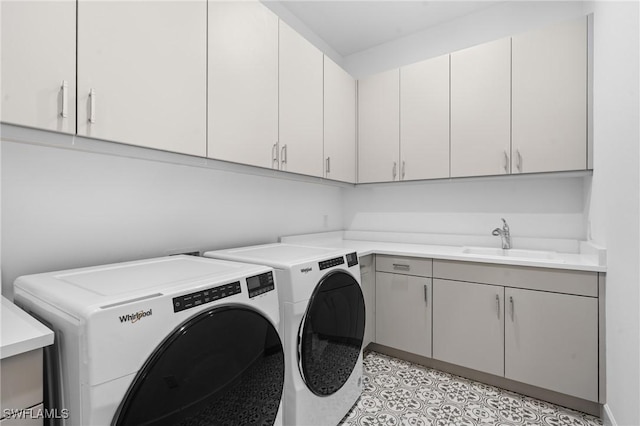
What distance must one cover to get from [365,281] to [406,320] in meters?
0.41

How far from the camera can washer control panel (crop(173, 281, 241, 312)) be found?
36.6 inches

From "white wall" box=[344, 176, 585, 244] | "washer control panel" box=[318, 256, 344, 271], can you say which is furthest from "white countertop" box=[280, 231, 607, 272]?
"washer control panel" box=[318, 256, 344, 271]

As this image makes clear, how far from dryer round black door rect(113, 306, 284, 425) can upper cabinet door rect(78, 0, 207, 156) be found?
780 millimetres

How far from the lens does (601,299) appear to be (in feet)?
5.66

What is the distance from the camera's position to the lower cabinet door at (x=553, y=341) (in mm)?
1755

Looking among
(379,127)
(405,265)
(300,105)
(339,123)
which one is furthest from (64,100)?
(379,127)

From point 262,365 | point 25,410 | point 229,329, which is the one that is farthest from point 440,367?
point 25,410

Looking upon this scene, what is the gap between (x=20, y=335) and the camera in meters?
0.78

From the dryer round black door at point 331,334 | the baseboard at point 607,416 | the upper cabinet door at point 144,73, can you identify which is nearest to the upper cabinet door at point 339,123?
the dryer round black door at point 331,334

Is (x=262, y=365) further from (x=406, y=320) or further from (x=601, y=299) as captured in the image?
(x=601, y=299)

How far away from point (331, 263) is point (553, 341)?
143cm

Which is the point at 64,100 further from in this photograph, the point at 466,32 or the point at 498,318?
the point at 466,32

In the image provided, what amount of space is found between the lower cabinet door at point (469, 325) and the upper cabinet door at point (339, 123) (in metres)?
1.16

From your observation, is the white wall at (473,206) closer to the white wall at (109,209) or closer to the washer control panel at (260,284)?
the white wall at (109,209)
